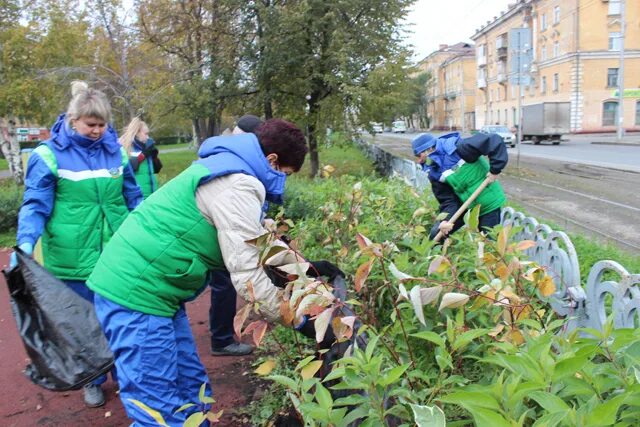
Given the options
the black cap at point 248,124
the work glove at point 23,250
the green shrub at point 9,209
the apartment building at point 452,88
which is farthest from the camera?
the apartment building at point 452,88

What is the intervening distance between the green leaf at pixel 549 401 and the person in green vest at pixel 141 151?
445cm

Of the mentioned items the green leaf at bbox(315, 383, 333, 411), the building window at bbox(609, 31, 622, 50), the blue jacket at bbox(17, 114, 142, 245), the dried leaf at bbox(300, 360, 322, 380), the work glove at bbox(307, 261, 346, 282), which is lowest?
the work glove at bbox(307, 261, 346, 282)

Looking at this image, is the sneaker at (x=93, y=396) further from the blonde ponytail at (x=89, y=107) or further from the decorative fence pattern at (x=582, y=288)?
the decorative fence pattern at (x=582, y=288)

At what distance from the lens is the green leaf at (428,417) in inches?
40.5

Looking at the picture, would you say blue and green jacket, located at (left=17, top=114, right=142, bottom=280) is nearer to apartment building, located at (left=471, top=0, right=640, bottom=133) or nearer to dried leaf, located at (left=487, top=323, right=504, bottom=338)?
dried leaf, located at (left=487, top=323, right=504, bottom=338)

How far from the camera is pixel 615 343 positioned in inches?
49.7

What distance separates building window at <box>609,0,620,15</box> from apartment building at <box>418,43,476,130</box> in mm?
25034

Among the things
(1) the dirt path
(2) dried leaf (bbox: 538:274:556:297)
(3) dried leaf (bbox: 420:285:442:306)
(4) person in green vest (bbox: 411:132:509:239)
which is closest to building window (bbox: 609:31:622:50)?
(4) person in green vest (bbox: 411:132:509:239)

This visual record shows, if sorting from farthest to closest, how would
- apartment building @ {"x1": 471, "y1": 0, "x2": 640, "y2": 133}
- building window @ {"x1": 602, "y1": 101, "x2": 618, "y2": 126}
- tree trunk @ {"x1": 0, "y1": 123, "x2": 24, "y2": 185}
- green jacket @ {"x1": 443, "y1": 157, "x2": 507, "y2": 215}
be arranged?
building window @ {"x1": 602, "y1": 101, "x2": 618, "y2": 126}, apartment building @ {"x1": 471, "y1": 0, "x2": 640, "y2": 133}, tree trunk @ {"x1": 0, "y1": 123, "x2": 24, "y2": 185}, green jacket @ {"x1": 443, "y1": 157, "x2": 507, "y2": 215}

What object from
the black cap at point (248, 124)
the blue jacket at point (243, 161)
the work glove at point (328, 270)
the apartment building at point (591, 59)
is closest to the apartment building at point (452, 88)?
the apartment building at point (591, 59)

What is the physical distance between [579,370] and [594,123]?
157 feet

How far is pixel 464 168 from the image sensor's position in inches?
171

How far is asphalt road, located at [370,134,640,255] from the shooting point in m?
7.93

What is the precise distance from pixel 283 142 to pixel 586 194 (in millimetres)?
11023
